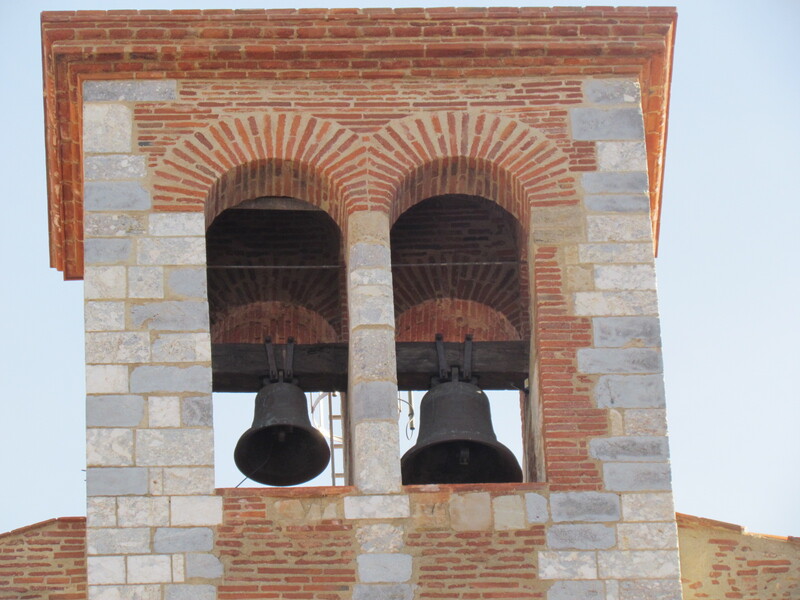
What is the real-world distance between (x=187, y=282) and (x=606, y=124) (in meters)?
3.17

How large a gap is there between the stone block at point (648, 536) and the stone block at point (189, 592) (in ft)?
8.51

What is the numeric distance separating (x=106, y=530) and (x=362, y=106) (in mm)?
3684

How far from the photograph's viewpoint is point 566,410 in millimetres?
17859

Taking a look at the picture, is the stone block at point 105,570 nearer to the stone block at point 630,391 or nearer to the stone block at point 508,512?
the stone block at point 508,512

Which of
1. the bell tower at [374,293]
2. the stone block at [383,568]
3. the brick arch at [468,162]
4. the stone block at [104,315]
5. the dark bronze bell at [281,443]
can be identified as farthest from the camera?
the brick arch at [468,162]

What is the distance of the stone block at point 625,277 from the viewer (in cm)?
1834

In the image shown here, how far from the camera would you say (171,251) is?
1833 centimetres

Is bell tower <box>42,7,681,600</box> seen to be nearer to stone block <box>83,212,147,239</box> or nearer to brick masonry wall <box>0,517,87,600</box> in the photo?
stone block <box>83,212,147,239</box>

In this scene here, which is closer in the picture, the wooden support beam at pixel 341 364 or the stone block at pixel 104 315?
the stone block at pixel 104 315

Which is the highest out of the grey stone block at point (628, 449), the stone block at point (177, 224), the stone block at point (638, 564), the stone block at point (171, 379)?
the stone block at point (177, 224)

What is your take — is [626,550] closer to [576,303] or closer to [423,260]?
[576,303]

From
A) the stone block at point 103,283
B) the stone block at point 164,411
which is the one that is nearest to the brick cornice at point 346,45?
the stone block at point 103,283

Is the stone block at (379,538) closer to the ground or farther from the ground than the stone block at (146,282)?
closer to the ground

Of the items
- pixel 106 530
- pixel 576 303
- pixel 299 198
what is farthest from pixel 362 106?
pixel 106 530
